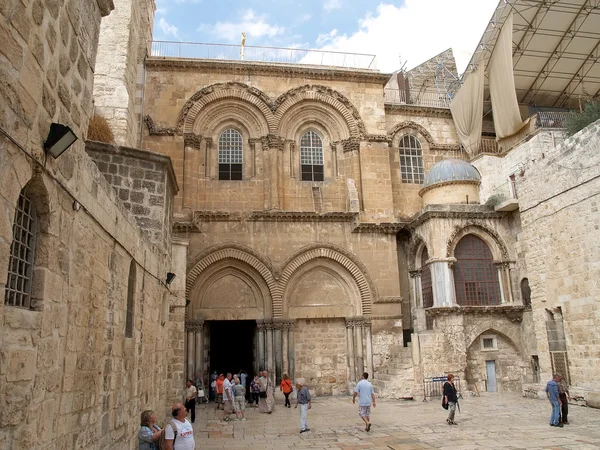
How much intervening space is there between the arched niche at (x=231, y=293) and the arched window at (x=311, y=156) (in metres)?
4.60

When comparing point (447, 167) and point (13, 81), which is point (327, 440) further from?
point (447, 167)

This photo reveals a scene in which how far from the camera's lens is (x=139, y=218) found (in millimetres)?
10031

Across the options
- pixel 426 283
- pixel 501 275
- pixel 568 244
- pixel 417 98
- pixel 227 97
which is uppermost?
pixel 417 98

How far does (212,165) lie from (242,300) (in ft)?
17.4

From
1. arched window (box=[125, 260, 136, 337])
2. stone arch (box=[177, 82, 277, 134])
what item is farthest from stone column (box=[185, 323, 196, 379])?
arched window (box=[125, 260, 136, 337])

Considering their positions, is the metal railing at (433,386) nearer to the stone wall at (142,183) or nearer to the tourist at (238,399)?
the tourist at (238,399)

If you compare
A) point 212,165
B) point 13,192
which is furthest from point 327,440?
point 212,165

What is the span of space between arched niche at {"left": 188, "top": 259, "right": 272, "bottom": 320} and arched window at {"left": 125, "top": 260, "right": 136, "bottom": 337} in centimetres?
1005

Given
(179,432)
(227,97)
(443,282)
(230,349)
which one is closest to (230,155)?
(227,97)

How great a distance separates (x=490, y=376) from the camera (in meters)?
17.8

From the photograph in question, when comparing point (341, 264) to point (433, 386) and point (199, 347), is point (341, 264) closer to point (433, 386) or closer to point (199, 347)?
point (433, 386)

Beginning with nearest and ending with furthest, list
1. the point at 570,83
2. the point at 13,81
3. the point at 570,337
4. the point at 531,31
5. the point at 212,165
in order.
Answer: the point at 13,81 → the point at 570,337 → the point at 212,165 → the point at 531,31 → the point at 570,83

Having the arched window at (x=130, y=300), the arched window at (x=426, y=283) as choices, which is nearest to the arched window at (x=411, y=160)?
the arched window at (x=426, y=283)

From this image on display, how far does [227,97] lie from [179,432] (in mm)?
16024
